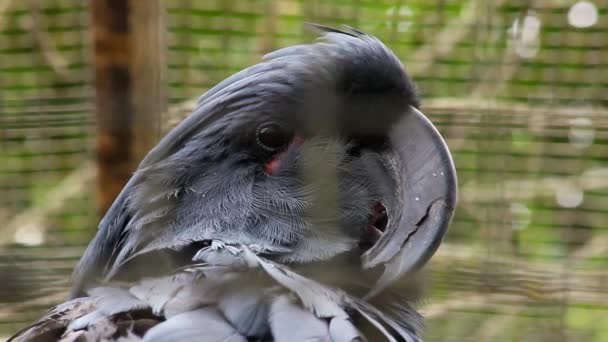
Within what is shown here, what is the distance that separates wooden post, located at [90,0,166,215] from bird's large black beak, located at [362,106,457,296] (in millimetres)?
493

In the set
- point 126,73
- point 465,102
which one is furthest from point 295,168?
point 465,102

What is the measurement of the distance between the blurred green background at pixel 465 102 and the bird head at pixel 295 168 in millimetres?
636

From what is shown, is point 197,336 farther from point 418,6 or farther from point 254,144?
point 418,6

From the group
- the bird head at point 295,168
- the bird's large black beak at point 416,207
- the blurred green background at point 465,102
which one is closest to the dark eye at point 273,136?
the bird head at point 295,168

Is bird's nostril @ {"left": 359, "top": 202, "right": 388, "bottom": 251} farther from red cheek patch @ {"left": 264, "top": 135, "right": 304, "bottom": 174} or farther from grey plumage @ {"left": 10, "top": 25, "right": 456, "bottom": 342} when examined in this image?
red cheek patch @ {"left": 264, "top": 135, "right": 304, "bottom": 174}

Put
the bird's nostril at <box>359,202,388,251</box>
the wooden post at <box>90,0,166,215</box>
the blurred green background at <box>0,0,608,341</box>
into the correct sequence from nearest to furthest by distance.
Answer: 1. the bird's nostril at <box>359,202,388,251</box>
2. the wooden post at <box>90,0,166,215</box>
3. the blurred green background at <box>0,0,608,341</box>

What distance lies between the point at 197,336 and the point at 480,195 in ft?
4.92

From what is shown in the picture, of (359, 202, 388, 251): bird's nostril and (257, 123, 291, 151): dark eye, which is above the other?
(257, 123, 291, 151): dark eye

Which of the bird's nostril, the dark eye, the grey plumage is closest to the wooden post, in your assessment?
the grey plumage

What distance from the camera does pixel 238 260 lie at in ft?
3.46

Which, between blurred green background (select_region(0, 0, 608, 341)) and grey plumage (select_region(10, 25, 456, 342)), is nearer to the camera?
grey plumage (select_region(10, 25, 456, 342))

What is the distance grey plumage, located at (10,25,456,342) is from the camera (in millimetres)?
1167

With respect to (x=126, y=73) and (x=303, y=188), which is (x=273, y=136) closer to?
(x=303, y=188)

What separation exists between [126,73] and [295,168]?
1.41ft
